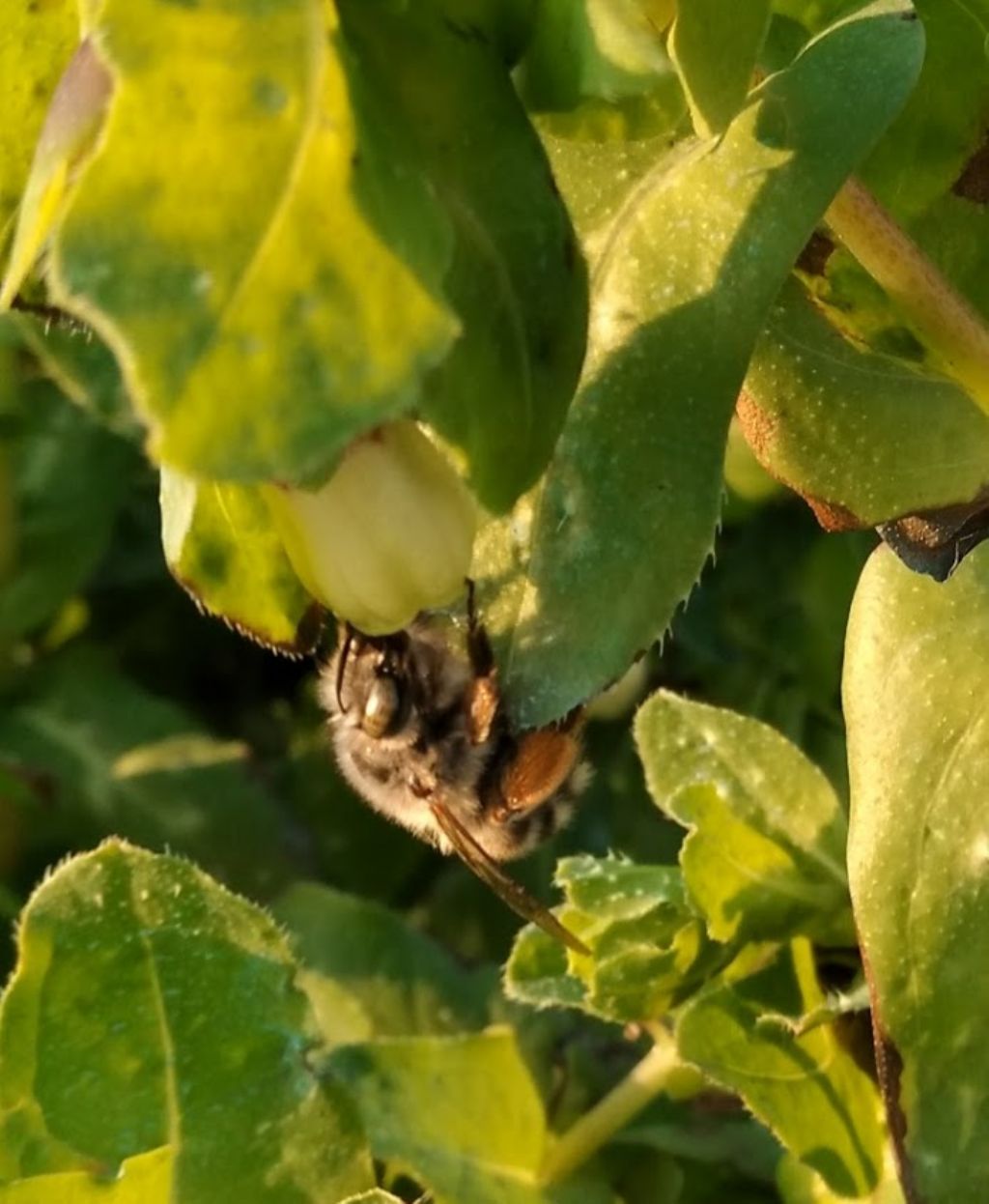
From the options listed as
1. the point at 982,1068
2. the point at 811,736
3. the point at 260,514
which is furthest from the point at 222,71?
the point at 811,736

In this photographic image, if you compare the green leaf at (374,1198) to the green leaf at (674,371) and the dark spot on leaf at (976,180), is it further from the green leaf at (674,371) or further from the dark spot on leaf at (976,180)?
the dark spot on leaf at (976,180)

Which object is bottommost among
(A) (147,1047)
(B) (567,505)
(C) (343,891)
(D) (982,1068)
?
(C) (343,891)

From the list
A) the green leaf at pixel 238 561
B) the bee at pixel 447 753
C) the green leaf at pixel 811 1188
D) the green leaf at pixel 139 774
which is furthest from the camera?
the green leaf at pixel 139 774

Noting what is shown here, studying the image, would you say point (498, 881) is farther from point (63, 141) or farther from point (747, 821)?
point (63, 141)

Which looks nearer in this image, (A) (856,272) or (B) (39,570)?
(A) (856,272)

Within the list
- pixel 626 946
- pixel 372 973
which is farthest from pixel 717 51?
pixel 372 973

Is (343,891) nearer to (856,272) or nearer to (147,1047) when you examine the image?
(147,1047)

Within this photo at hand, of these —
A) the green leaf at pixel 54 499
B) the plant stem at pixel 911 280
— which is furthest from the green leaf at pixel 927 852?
the green leaf at pixel 54 499
